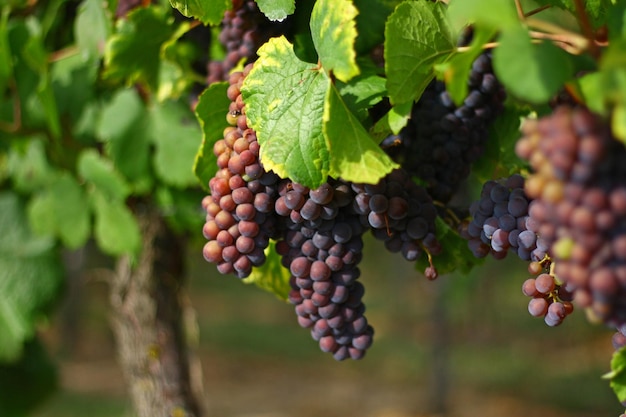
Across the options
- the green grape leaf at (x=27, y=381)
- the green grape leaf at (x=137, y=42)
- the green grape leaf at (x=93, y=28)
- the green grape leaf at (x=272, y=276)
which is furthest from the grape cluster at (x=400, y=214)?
the green grape leaf at (x=27, y=381)

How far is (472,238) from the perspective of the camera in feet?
3.47

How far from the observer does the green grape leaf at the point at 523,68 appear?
2.17ft

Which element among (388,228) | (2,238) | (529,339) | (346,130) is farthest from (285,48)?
(529,339)

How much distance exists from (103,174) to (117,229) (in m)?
0.19

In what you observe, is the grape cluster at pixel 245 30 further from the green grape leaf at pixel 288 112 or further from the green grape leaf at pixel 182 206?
the green grape leaf at pixel 182 206

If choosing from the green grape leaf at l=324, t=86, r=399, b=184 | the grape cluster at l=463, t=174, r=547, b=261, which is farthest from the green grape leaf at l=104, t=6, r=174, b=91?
the grape cluster at l=463, t=174, r=547, b=261

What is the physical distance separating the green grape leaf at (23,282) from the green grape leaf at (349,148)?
157cm

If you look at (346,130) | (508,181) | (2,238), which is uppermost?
(346,130)

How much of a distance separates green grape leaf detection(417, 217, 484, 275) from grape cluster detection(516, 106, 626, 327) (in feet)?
1.48

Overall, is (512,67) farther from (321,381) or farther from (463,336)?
(463,336)

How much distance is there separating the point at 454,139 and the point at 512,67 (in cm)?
57

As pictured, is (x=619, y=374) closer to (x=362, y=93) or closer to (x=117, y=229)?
(x=362, y=93)

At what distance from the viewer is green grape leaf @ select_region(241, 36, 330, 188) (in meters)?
0.92

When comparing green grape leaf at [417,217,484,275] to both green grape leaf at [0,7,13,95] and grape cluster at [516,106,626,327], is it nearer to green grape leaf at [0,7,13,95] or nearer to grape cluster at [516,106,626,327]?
grape cluster at [516,106,626,327]
